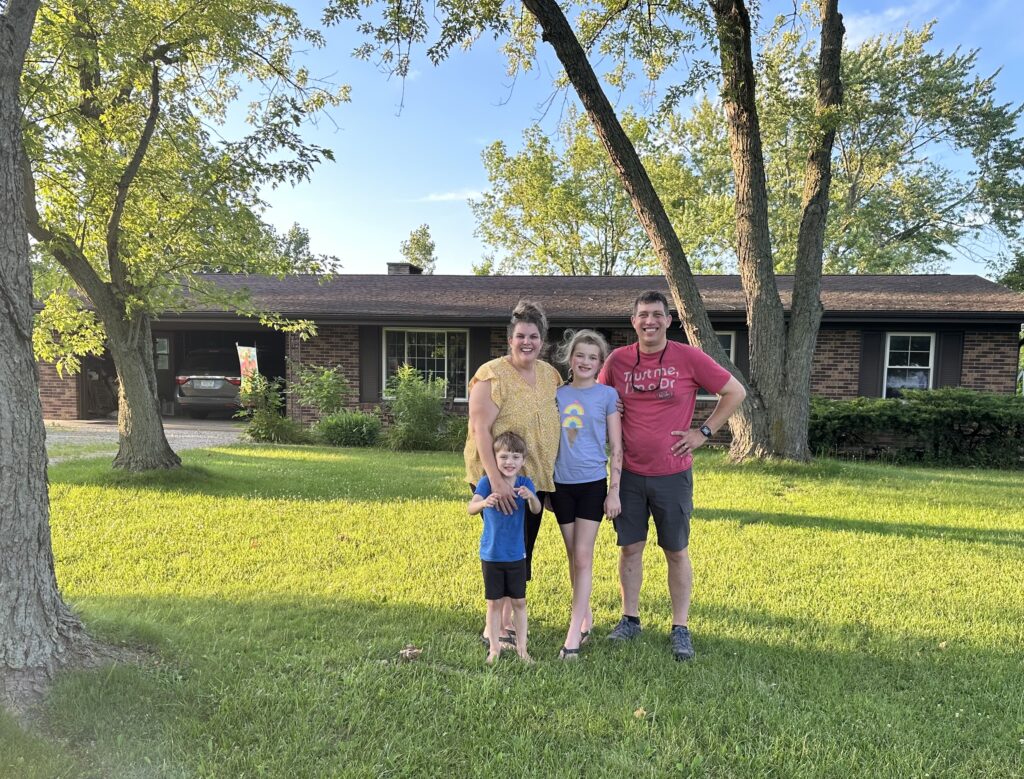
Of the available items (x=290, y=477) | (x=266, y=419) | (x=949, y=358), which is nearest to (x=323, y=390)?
(x=266, y=419)

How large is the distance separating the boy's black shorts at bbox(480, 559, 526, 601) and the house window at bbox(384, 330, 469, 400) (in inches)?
417

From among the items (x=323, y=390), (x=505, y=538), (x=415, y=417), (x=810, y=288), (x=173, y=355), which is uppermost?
(x=810, y=288)

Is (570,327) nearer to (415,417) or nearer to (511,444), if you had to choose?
(415,417)

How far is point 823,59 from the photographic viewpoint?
905cm

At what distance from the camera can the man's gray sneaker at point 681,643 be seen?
125 inches

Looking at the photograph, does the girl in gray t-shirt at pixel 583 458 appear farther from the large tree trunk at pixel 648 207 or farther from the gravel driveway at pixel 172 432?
the gravel driveway at pixel 172 432

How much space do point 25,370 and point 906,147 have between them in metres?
30.2

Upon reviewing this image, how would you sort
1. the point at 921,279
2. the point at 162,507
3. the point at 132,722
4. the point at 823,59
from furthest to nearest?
the point at 921,279, the point at 823,59, the point at 162,507, the point at 132,722

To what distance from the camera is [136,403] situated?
7.39 m

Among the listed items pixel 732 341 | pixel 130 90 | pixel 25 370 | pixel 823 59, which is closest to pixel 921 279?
pixel 732 341

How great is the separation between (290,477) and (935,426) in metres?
10.2

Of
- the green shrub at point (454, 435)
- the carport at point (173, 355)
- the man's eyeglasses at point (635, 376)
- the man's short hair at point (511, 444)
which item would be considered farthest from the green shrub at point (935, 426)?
the carport at point (173, 355)

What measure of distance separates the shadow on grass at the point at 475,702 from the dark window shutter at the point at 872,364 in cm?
1016

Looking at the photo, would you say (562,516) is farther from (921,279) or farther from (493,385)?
(921,279)
